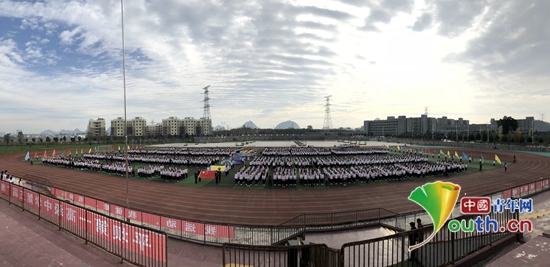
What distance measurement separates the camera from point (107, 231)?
23.2ft

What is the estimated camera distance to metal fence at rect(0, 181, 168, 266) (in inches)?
239

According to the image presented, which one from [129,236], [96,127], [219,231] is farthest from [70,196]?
[96,127]

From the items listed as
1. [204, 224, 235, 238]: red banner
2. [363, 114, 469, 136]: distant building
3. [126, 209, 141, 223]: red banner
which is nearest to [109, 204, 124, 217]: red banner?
[126, 209, 141, 223]: red banner

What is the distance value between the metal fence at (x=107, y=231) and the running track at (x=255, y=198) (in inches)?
235

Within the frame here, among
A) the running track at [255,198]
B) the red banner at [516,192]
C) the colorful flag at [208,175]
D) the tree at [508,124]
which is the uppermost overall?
the tree at [508,124]

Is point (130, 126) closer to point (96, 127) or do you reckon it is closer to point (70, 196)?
point (96, 127)

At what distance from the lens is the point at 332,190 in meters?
20.7

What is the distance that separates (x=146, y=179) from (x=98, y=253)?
67.9 feet

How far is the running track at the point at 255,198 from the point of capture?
15141 millimetres

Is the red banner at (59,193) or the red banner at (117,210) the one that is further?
the red banner at (59,193)

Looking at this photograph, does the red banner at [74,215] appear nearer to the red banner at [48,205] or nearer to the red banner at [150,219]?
the red banner at [48,205]

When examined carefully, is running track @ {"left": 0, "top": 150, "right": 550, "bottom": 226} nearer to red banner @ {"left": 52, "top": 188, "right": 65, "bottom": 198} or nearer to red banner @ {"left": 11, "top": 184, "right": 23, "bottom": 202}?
red banner @ {"left": 52, "top": 188, "right": 65, "bottom": 198}

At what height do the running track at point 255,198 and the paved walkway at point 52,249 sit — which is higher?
the paved walkway at point 52,249

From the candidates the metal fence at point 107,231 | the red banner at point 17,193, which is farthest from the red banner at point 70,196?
the metal fence at point 107,231
